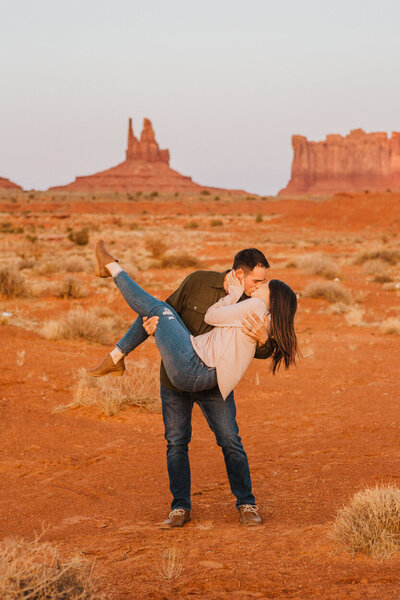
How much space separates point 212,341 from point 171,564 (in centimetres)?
131

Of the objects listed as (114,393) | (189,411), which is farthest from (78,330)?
(189,411)

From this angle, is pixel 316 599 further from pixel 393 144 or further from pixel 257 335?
pixel 393 144

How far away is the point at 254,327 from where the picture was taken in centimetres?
398

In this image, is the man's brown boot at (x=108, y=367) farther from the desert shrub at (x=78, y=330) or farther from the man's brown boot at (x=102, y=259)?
the desert shrub at (x=78, y=330)

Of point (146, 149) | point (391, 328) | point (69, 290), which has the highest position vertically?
point (146, 149)

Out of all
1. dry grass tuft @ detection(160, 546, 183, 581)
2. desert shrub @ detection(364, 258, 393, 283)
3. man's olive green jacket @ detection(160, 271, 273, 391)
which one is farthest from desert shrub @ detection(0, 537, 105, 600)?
desert shrub @ detection(364, 258, 393, 283)

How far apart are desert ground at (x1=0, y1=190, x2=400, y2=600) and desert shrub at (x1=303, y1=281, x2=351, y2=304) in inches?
1.6

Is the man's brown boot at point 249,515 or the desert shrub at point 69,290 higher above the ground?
the desert shrub at point 69,290

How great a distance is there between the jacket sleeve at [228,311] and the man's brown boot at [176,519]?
1.38 m

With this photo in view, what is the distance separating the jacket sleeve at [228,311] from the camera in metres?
4.00

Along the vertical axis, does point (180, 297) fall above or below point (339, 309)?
above

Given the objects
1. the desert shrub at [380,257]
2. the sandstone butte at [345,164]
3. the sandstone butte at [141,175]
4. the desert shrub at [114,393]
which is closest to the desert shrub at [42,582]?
the desert shrub at [114,393]

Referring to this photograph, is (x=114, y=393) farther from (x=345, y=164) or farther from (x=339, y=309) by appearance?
(x=345, y=164)

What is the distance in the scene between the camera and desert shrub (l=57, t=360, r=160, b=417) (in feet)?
27.2
